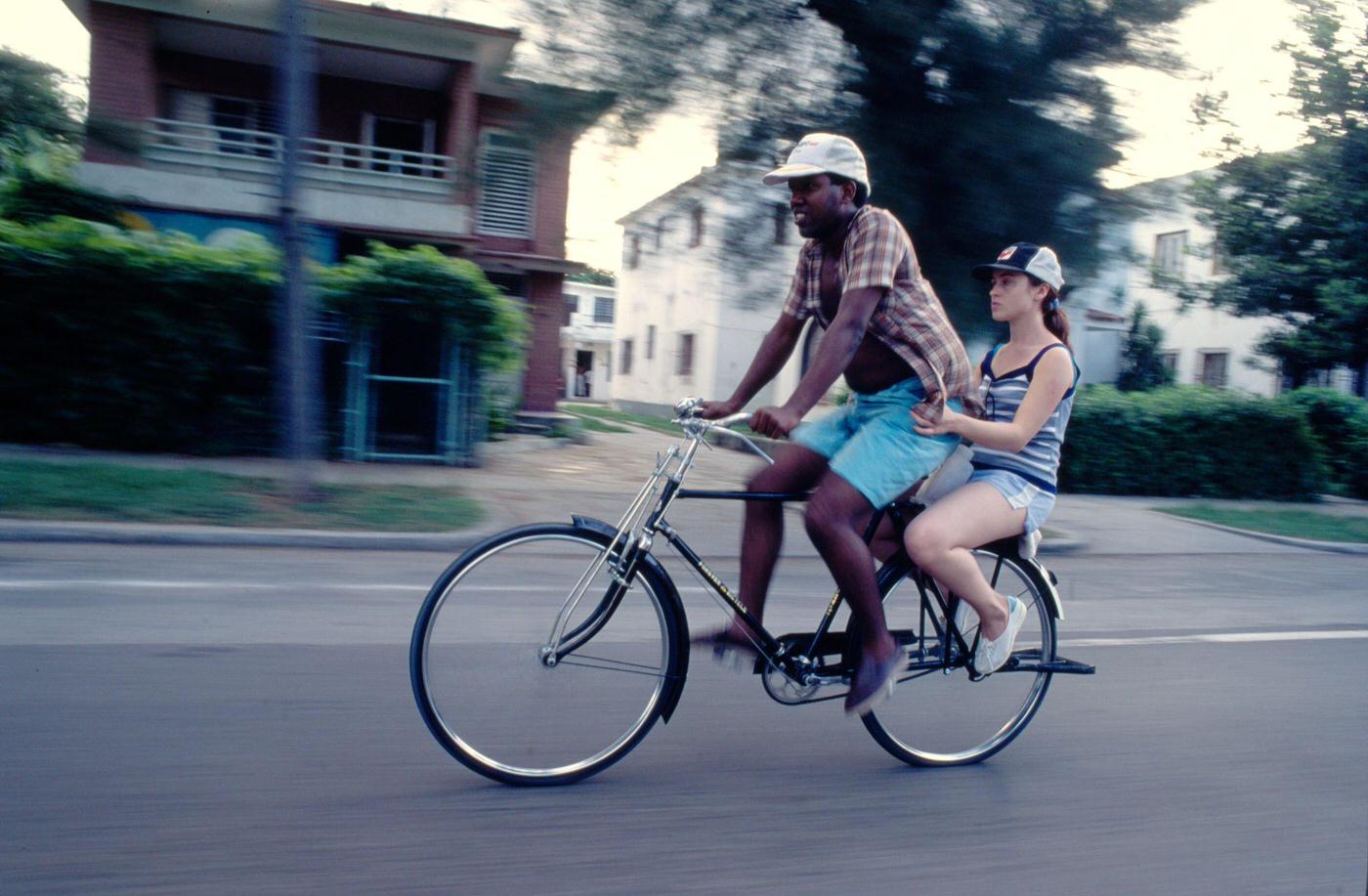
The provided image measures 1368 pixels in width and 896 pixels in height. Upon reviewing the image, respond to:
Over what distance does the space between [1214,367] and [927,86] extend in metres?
26.1

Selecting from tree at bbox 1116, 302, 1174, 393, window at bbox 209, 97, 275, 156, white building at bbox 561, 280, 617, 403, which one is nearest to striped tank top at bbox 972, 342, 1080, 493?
window at bbox 209, 97, 275, 156

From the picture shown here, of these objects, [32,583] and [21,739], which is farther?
[32,583]

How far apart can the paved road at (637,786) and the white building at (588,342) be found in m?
48.0

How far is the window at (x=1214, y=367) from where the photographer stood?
31.9 metres

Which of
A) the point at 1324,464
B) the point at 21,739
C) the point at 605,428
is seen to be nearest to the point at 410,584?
the point at 21,739

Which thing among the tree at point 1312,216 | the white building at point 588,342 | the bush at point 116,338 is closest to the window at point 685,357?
the tree at point 1312,216

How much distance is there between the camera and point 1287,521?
1369 cm

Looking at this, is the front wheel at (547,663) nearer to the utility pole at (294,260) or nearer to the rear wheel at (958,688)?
the rear wheel at (958,688)

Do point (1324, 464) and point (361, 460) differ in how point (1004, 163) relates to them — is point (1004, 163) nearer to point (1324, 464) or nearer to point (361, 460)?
point (361, 460)

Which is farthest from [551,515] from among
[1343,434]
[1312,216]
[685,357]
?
[685,357]

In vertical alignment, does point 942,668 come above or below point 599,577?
below

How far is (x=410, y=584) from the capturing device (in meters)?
7.21

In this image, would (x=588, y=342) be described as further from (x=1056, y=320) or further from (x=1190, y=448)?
(x=1056, y=320)

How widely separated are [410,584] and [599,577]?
389cm
